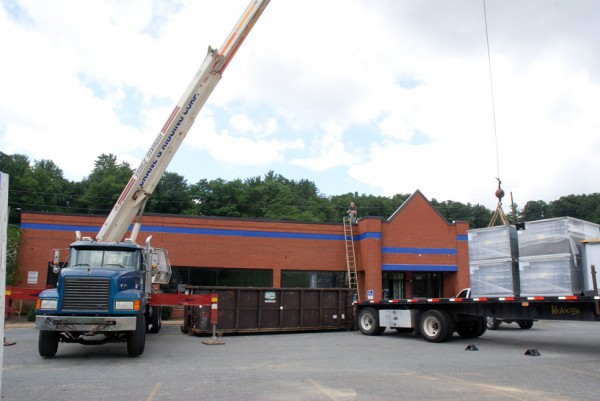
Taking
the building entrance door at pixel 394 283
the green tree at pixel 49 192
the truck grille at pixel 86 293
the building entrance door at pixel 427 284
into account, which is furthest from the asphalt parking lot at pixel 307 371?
the green tree at pixel 49 192

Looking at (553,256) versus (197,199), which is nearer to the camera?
(553,256)

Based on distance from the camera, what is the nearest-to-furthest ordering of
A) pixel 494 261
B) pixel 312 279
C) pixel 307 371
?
pixel 307 371 < pixel 494 261 < pixel 312 279

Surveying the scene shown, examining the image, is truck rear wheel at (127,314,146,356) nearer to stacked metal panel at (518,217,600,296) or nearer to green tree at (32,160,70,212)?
stacked metal panel at (518,217,600,296)

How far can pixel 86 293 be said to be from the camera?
38.1ft

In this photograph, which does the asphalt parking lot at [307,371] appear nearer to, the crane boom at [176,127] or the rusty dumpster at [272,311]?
the rusty dumpster at [272,311]

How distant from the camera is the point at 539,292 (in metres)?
13.4

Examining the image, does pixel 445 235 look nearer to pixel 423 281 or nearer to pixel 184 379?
pixel 423 281

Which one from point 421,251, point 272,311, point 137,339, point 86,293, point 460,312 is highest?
point 421,251

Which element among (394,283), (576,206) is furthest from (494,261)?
(576,206)

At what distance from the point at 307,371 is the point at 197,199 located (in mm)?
70543

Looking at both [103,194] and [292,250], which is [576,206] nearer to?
[292,250]

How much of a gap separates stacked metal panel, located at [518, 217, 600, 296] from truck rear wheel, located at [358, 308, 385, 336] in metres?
6.48

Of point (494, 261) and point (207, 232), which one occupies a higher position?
point (207, 232)

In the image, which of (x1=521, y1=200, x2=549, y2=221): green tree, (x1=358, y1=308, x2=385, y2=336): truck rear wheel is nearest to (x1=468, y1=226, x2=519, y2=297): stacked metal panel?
(x1=358, y1=308, x2=385, y2=336): truck rear wheel
